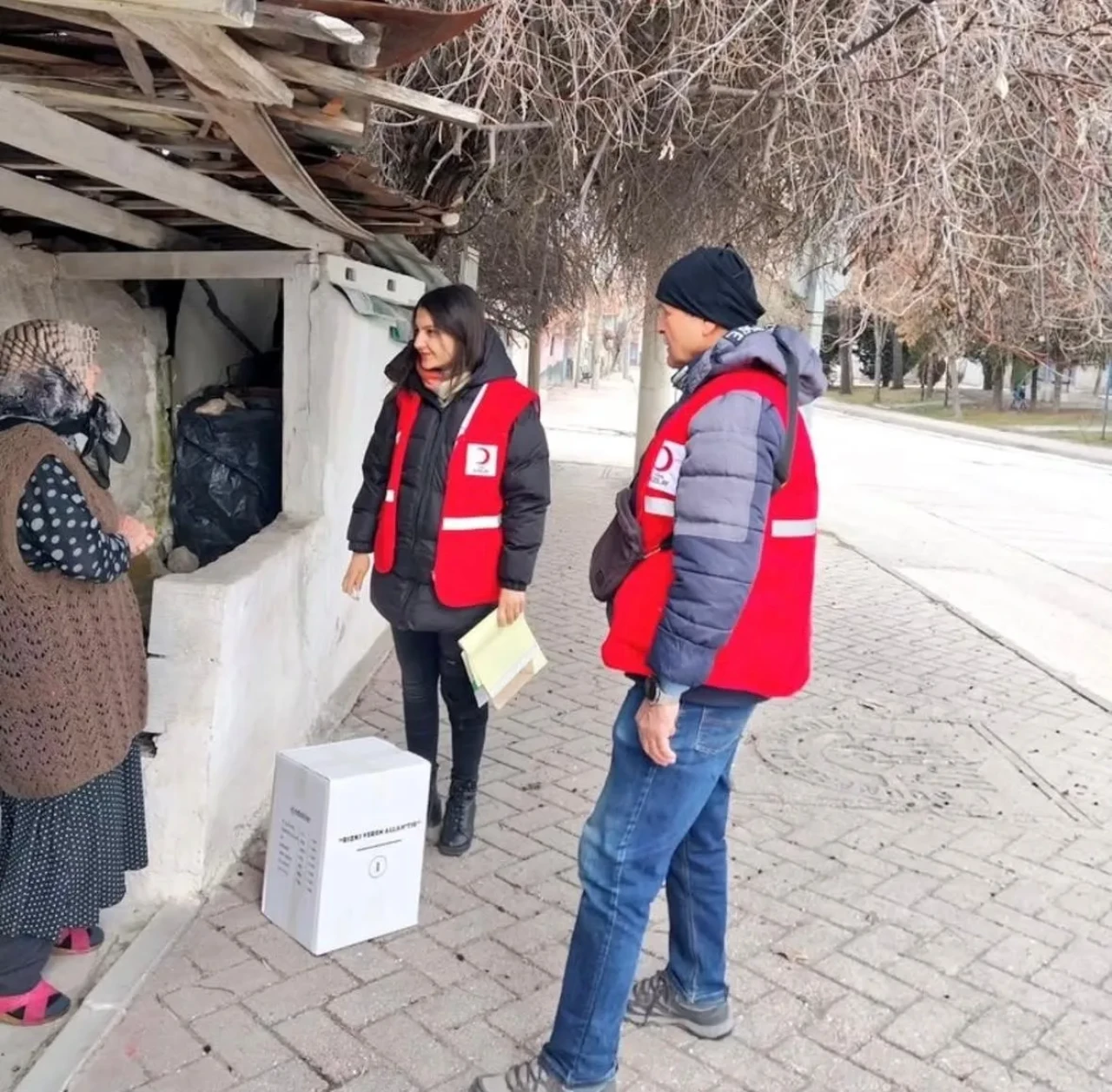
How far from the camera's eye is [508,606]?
341cm

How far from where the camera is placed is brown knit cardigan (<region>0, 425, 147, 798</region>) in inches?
94.5

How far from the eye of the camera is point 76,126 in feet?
9.25

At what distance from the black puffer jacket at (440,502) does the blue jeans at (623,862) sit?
3.63ft

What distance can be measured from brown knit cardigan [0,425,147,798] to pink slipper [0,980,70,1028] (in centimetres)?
53

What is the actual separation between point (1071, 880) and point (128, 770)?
3.20 m

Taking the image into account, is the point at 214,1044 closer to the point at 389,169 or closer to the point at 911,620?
the point at 389,169

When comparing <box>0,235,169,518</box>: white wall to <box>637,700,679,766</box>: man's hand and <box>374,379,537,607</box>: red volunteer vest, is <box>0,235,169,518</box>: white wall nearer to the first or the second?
<box>374,379,537,607</box>: red volunteer vest

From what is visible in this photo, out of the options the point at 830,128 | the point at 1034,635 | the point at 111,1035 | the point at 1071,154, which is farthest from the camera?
the point at 1034,635

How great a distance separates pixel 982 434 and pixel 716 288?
30.1 m

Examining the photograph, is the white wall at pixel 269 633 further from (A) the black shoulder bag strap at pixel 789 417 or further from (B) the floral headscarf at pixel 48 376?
(A) the black shoulder bag strap at pixel 789 417

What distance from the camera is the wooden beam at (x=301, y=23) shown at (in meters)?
1.86

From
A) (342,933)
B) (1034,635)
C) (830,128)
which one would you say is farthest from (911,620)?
(342,933)

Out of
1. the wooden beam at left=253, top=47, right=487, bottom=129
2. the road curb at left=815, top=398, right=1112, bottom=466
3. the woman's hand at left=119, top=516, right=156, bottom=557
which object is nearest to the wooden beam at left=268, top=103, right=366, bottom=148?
the wooden beam at left=253, top=47, right=487, bottom=129

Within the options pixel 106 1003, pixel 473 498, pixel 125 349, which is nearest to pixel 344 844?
pixel 106 1003
